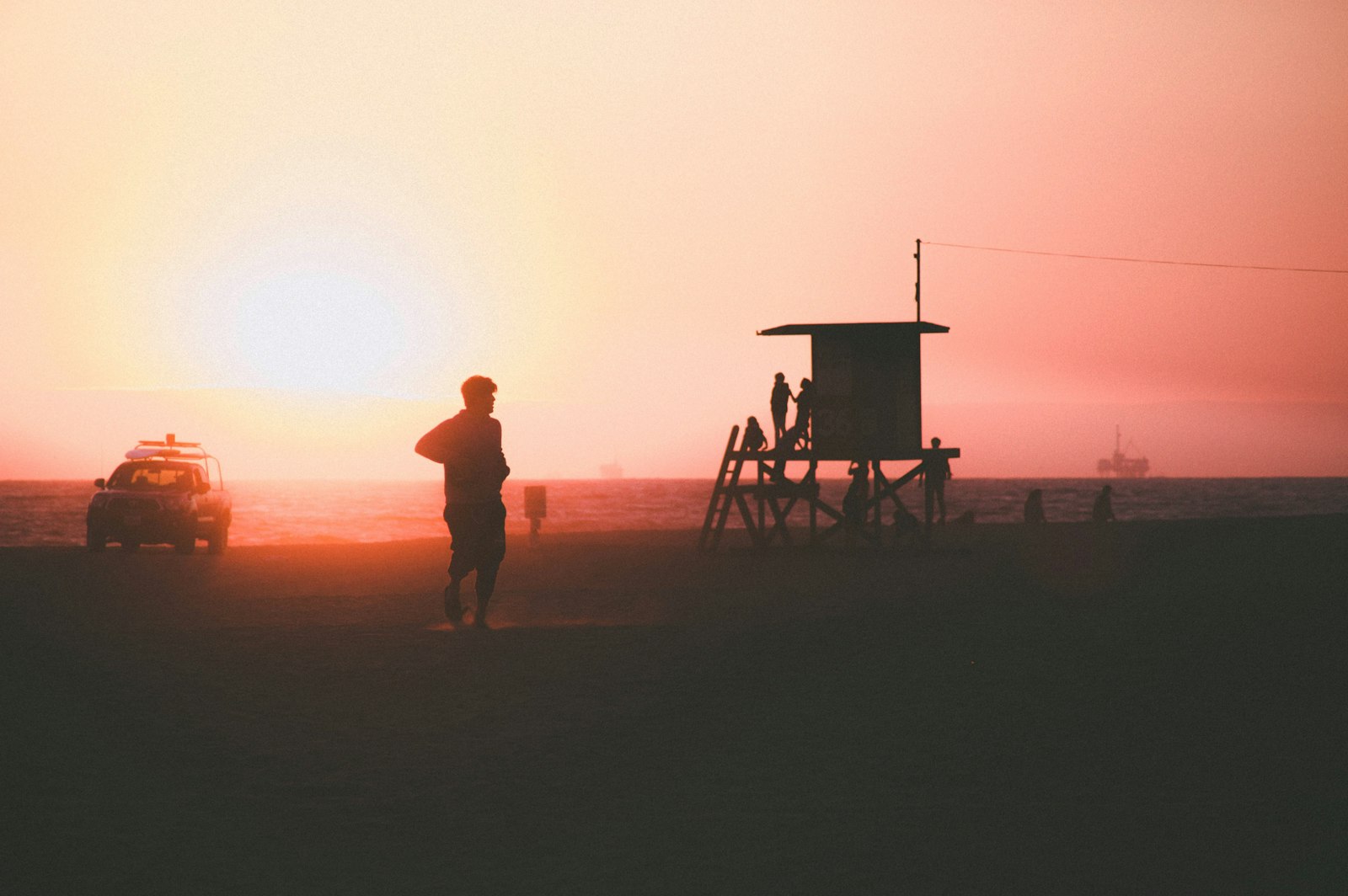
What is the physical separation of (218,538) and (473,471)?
18161 mm

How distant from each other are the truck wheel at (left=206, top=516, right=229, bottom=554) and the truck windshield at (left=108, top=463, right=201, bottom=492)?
1113 mm

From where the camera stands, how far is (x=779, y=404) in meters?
28.4

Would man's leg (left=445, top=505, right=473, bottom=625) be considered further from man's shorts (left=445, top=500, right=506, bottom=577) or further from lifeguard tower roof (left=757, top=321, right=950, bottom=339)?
lifeguard tower roof (left=757, top=321, right=950, bottom=339)

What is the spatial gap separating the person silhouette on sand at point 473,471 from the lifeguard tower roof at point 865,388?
1667cm

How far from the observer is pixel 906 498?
8925cm

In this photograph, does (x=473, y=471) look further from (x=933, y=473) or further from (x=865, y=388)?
(x=933, y=473)

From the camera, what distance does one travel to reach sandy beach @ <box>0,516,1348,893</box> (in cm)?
526

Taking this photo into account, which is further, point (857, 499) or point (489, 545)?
point (857, 499)

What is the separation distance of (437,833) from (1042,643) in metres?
7.27

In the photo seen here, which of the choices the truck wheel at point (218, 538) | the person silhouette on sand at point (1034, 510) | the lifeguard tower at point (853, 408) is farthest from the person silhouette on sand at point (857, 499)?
the person silhouette on sand at point (1034, 510)

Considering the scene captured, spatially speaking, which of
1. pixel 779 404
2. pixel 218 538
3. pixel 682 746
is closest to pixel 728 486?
pixel 779 404

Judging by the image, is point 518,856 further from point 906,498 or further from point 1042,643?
point 906,498

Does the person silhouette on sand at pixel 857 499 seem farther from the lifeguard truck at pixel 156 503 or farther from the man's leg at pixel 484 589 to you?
the man's leg at pixel 484 589

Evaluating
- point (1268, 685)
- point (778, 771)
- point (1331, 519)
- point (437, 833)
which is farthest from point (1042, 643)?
point (1331, 519)
